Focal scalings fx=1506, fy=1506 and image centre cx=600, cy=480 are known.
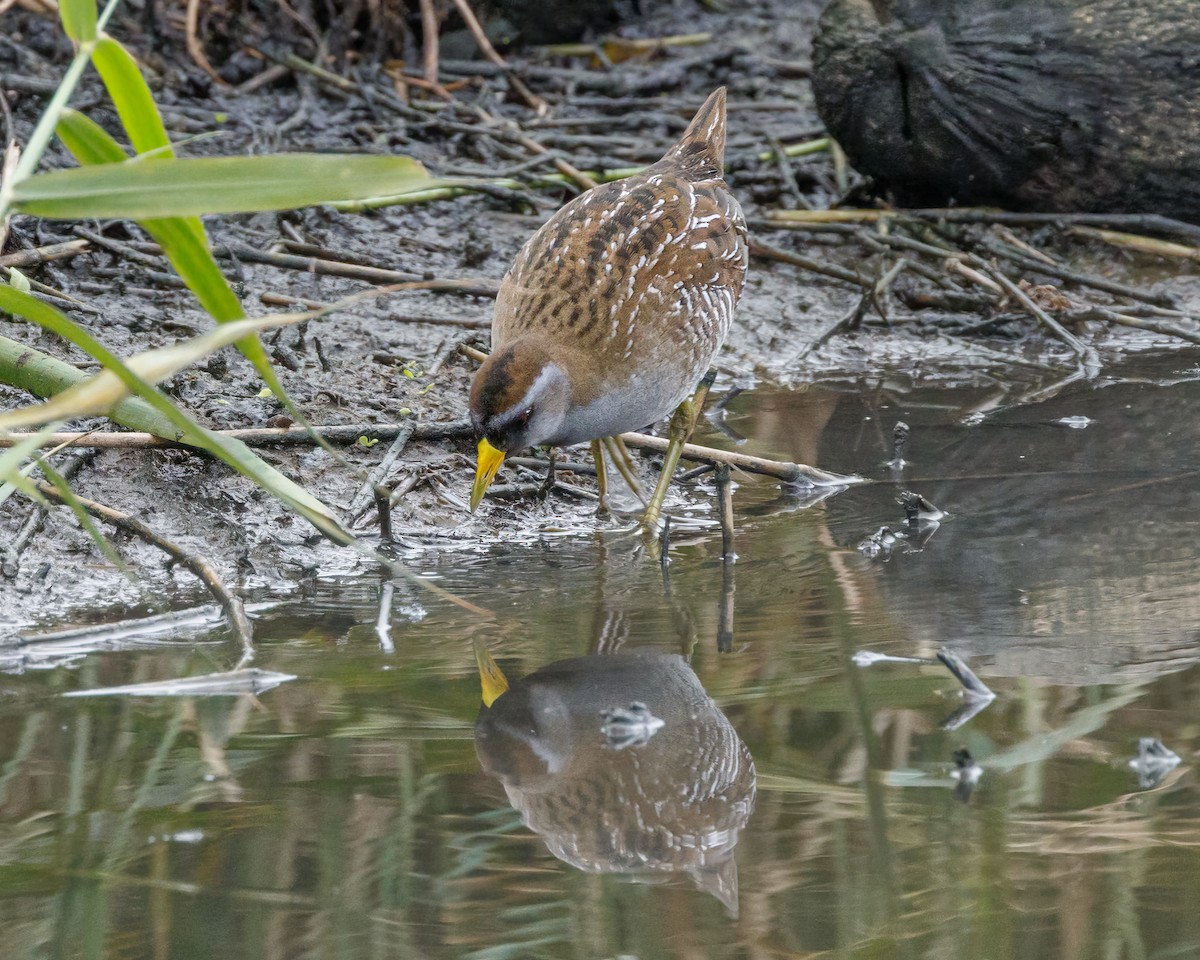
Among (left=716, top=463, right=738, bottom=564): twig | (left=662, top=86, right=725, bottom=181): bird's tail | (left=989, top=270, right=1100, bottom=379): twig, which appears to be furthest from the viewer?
(left=989, top=270, right=1100, bottom=379): twig

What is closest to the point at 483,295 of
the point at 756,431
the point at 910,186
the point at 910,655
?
the point at 756,431

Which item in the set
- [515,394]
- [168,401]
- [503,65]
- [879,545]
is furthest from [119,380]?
[503,65]

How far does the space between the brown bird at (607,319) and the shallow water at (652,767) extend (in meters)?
0.41

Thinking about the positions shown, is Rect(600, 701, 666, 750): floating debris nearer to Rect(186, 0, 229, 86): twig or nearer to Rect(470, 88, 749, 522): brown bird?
Rect(470, 88, 749, 522): brown bird

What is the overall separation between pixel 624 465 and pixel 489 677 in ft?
5.46

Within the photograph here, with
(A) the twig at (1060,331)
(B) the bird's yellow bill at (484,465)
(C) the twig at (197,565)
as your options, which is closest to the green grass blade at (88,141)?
(C) the twig at (197,565)

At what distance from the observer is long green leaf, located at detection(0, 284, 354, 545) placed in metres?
2.05

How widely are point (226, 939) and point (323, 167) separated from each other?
113 cm

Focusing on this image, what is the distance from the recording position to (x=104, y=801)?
8.48 ft

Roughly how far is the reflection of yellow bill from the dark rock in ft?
14.8

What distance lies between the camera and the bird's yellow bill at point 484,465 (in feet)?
13.1

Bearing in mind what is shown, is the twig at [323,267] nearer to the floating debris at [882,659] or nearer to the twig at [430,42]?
the floating debris at [882,659]

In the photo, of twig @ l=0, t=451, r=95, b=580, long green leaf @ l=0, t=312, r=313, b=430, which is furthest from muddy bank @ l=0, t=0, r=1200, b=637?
long green leaf @ l=0, t=312, r=313, b=430

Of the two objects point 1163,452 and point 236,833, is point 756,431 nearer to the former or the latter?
point 1163,452
